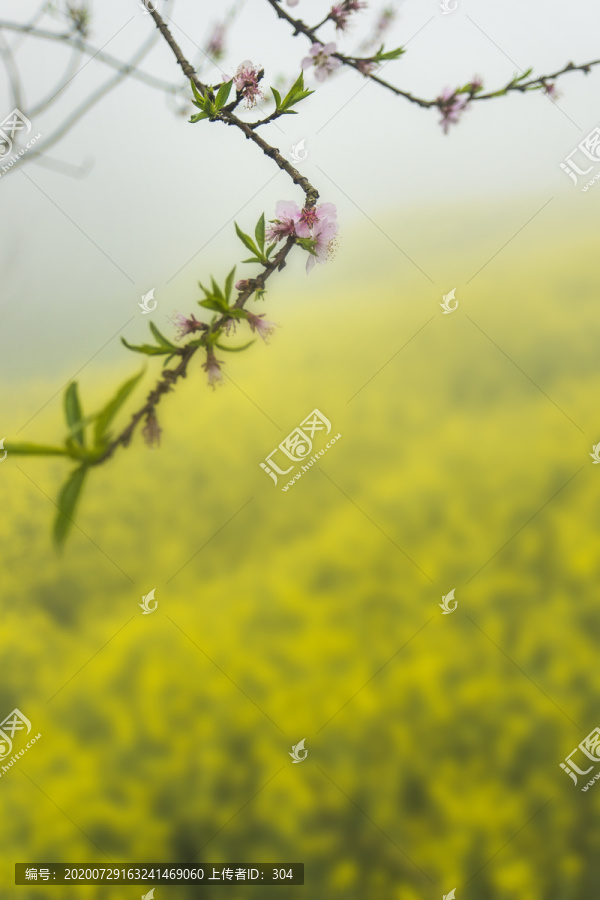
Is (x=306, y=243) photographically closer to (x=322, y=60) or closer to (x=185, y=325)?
(x=185, y=325)

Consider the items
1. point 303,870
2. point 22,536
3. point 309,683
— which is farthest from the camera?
point 22,536

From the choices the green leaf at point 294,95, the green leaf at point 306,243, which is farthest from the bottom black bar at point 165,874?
the green leaf at point 294,95

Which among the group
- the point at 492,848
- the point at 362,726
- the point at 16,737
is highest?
the point at 16,737

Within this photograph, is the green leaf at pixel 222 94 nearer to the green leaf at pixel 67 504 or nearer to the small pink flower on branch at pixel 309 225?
the small pink flower on branch at pixel 309 225

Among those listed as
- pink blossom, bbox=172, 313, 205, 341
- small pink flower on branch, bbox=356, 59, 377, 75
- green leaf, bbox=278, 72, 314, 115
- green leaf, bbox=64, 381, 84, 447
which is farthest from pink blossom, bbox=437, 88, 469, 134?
green leaf, bbox=64, 381, 84, 447

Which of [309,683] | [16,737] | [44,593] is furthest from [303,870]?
[44,593]

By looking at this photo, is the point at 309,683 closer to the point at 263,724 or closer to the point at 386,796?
the point at 263,724

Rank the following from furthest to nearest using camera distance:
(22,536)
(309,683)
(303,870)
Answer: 1. (22,536)
2. (309,683)
3. (303,870)

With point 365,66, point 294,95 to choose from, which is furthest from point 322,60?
point 294,95
